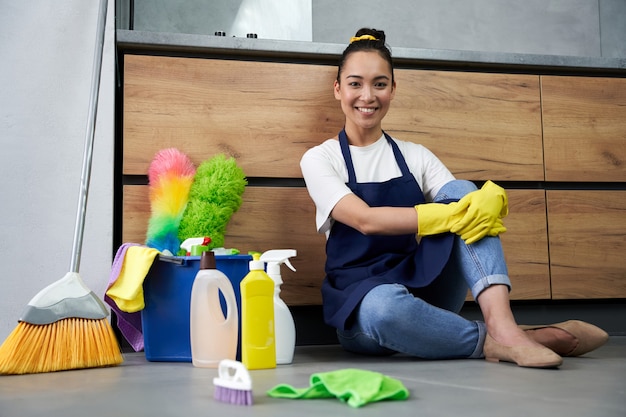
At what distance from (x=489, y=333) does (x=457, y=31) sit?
6.44 feet

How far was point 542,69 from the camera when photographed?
2041 mm

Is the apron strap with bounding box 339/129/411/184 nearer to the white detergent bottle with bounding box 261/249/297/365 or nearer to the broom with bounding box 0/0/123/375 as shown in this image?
the white detergent bottle with bounding box 261/249/297/365

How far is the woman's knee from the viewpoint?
1553 mm

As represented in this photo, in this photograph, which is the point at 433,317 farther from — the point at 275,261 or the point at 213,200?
the point at 213,200

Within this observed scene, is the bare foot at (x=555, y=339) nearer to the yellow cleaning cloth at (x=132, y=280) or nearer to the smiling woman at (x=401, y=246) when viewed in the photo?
the smiling woman at (x=401, y=246)

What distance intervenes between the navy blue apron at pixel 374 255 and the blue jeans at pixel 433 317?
0.11ft

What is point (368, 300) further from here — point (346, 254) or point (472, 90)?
point (472, 90)

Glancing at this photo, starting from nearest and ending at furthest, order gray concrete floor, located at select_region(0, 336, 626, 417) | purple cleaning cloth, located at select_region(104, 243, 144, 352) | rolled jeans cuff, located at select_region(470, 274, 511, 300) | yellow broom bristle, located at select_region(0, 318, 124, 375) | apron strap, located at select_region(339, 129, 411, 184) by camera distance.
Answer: gray concrete floor, located at select_region(0, 336, 626, 417), yellow broom bristle, located at select_region(0, 318, 124, 375), rolled jeans cuff, located at select_region(470, 274, 511, 300), purple cleaning cloth, located at select_region(104, 243, 144, 352), apron strap, located at select_region(339, 129, 411, 184)

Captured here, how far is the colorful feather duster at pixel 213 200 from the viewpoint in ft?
5.38

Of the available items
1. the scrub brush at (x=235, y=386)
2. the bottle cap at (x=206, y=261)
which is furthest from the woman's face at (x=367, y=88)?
the scrub brush at (x=235, y=386)

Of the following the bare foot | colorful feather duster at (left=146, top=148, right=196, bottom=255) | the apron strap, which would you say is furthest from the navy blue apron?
colorful feather duster at (left=146, top=148, right=196, bottom=255)

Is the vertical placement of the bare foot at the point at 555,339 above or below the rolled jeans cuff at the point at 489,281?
below

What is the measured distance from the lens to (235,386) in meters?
0.95

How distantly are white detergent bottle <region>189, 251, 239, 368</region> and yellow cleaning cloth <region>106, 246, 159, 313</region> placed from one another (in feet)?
0.43
